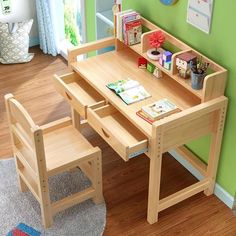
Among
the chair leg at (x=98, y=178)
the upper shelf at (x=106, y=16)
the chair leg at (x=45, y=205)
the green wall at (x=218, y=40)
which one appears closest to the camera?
the green wall at (x=218, y=40)

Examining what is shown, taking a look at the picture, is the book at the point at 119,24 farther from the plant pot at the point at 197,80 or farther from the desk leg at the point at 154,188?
the desk leg at the point at 154,188

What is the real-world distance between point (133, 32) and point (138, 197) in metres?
0.99

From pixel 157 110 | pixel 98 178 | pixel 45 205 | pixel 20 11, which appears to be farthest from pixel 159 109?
pixel 20 11

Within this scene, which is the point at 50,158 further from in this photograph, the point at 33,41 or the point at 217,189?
the point at 33,41

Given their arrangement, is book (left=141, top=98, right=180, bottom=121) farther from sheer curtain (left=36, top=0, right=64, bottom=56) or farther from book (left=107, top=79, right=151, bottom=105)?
sheer curtain (left=36, top=0, right=64, bottom=56)

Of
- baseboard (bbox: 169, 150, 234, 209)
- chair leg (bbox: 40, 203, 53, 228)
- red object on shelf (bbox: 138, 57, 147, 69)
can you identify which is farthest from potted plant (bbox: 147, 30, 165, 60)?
chair leg (bbox: 40, 203, 53, 228)

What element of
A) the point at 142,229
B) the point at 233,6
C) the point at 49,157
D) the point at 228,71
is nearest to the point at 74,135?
the point at 49,157

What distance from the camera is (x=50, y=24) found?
4160 mm

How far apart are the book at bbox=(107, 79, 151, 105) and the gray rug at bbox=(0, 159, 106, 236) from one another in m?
0.67

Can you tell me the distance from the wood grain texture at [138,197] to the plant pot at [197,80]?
2.47ft

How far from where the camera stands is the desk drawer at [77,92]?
8.67ft

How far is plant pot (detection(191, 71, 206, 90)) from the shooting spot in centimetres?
242

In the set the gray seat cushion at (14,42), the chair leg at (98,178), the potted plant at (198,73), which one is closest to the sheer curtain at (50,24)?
the gray seat cushion at (14,42)

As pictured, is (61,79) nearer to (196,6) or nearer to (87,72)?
(87,72)
